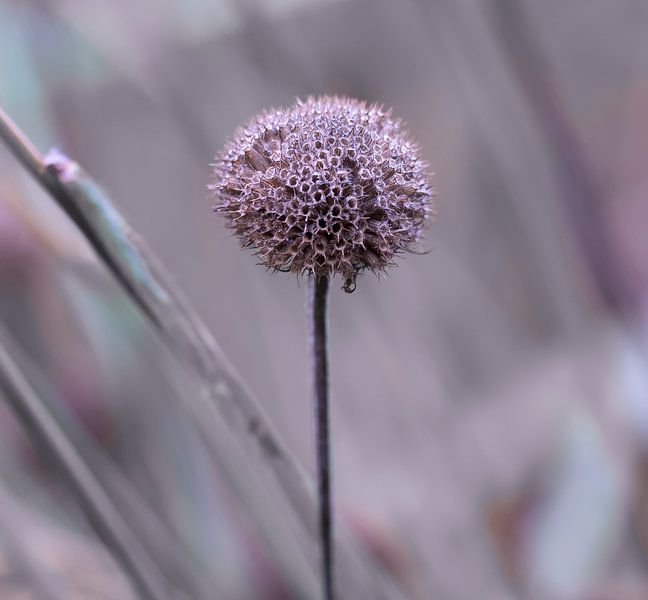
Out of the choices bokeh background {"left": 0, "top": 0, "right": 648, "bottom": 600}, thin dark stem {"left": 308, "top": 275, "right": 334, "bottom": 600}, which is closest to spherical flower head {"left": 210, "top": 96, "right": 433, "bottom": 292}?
thin dark stem {"left": 308, "top": 275, "right": 334, "bottom": 600}

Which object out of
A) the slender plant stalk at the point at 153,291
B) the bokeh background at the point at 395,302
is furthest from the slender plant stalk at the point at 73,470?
the bokeh background at the point at 395,302

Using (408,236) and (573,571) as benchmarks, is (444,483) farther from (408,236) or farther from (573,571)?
(408,236)

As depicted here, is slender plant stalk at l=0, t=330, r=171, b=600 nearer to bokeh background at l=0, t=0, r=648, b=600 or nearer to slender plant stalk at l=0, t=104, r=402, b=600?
slender plant stalk at l=0, t=104, r=402, b=600

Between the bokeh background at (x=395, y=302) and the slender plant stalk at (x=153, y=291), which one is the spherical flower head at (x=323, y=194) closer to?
the slender plant stalk at (x=153, y=291)

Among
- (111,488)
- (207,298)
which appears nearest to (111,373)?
(111,488)

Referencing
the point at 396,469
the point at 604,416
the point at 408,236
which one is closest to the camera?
the point at 408,236

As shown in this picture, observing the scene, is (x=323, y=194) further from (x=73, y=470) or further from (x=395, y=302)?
(x=395, y=302)

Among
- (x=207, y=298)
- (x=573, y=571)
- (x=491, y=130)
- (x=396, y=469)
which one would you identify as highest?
(x=207, y=298)

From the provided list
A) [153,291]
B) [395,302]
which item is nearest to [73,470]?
[153,291]
